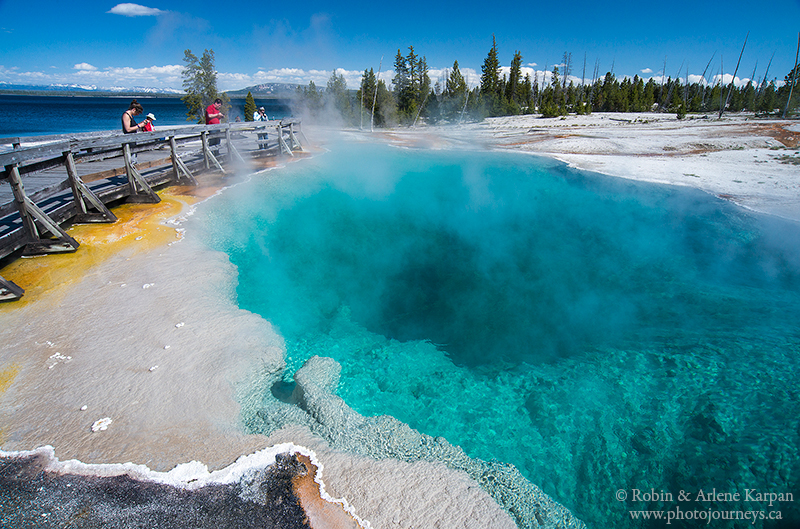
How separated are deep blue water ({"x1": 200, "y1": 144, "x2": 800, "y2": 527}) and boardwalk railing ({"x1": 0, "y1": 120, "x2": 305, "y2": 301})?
4.89 ft

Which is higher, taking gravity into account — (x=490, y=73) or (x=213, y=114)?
(x=490, y=73)

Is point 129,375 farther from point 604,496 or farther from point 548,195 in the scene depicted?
point 548,195

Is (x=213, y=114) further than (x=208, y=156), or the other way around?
(x=213, y=114)

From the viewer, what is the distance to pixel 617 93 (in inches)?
1684

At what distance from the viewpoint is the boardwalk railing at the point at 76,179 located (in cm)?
481

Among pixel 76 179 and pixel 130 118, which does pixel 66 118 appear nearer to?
pixel 130 118

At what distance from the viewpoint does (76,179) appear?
235 inches

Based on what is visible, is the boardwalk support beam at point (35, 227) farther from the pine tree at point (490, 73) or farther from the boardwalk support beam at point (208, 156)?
the pine tree at point (490, 73)

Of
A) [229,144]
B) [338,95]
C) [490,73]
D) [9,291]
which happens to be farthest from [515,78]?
[9,291]

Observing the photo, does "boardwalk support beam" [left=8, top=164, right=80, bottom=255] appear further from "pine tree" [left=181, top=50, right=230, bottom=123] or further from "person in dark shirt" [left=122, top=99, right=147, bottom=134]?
"pine tree" [left=181, top=50, right=230, bottom=123]

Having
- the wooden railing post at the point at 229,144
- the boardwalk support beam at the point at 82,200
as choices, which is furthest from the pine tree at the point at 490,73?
the boardwalk support beam at the point at 82,200

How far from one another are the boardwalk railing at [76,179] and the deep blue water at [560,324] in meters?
1.49

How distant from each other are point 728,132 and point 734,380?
23547mm

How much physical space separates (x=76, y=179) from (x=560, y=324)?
24.0ft
